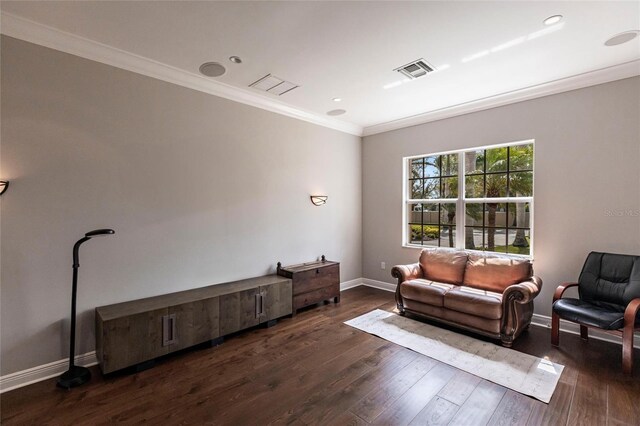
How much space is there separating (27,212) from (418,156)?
484 centimetres

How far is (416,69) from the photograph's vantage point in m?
3.15

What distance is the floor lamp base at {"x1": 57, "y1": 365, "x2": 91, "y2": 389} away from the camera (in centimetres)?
237

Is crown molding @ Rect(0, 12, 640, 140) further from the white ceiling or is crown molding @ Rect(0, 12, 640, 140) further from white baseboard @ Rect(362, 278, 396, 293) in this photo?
white baseboard @ Rect(362, 278, 396, 293)

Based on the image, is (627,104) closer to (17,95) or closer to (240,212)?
(240,212)

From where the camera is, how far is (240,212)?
3840 mm

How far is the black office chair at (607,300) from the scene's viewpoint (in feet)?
8.36

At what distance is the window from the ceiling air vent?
2449 millimetres

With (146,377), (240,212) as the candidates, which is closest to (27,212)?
(146,377)

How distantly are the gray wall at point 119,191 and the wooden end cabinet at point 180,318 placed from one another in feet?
0.85

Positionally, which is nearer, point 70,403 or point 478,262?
point 70,403

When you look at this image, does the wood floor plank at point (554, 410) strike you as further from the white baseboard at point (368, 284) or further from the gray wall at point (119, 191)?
the gray wall at point (119, 191)

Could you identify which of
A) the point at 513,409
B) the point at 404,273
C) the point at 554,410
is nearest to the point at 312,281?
the point at 404,273

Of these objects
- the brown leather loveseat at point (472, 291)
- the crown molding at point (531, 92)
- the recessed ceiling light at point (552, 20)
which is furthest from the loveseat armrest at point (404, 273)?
the recessed ceiling light at point (552, 20)

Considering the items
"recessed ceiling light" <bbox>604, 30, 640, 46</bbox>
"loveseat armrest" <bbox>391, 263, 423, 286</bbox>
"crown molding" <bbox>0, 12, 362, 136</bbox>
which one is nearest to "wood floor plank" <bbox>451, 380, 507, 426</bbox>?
"loveseat armrest" <bbox>391, 263, 423, 286</bbox>
